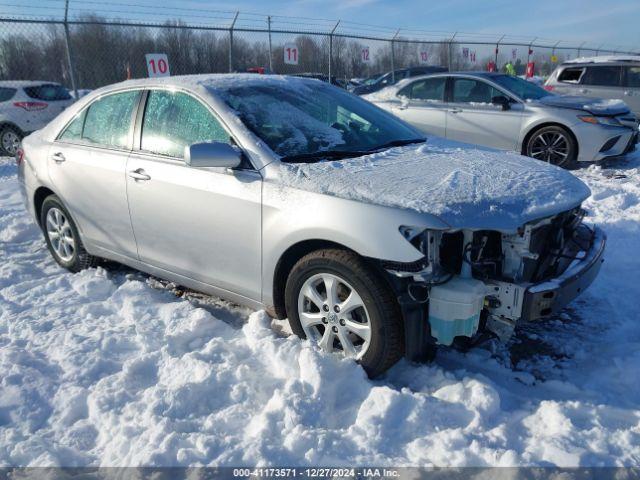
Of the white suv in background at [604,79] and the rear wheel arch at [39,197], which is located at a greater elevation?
the white suv in background at [604,79]

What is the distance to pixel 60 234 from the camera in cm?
464

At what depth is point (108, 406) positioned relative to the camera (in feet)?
8.87

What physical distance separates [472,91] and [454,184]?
634 centimetres

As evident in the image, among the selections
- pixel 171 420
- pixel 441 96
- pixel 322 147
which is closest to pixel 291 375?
pixel 171 420

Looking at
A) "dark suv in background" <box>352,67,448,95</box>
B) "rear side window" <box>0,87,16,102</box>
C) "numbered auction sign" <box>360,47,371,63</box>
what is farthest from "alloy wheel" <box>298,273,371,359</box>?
"dark suv in background" <box>352,67,448,95</box>

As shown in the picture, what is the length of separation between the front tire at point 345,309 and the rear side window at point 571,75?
10.4 m

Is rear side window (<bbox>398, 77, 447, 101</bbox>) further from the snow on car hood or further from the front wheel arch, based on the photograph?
the snow on car hood

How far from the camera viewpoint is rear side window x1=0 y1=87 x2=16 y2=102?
1077 centimetres

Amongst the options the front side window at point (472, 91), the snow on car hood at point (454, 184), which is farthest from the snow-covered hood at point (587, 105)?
the snow on car hood at point (454, 184)

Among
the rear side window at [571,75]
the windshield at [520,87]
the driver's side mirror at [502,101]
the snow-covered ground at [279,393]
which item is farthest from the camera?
the rear side window at [571,75]

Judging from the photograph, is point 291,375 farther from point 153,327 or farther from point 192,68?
point 192,68

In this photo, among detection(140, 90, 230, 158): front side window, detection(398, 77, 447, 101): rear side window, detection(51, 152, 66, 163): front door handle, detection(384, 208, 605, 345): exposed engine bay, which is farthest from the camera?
detection(398, 77, 447, 101): rear side window

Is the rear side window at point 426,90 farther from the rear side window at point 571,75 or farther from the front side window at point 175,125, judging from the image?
the front side window at point 175,125

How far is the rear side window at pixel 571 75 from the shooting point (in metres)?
11.0
